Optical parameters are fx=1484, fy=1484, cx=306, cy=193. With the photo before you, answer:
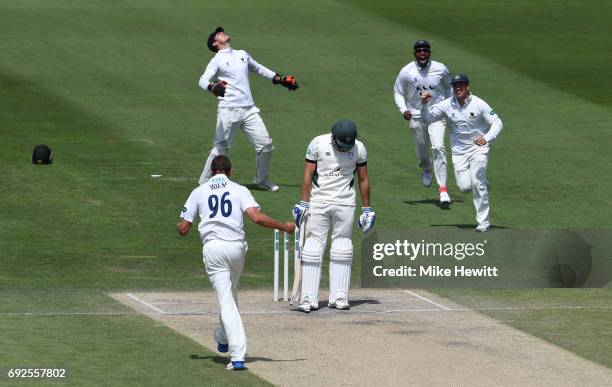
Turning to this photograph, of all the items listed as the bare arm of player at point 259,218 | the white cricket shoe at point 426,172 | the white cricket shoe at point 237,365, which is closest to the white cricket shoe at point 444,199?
the white cricket shoe at point 426,172

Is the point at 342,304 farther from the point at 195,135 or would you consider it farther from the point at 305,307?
the point at 195,135

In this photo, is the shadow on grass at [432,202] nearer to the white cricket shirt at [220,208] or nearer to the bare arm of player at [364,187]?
the bare arm of player at [364,187]

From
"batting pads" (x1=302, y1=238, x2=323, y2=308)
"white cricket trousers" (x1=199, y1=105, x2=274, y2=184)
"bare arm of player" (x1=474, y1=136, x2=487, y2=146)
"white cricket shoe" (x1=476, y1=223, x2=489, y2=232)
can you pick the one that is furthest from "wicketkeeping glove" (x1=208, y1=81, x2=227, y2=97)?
"batting pads" (x1=302, y1=238, x2=323, y2=308)

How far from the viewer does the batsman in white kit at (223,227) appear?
1362 cm

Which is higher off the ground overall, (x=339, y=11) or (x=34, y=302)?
(x=339, y=11)

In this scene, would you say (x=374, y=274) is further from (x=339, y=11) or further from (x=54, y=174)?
(x=339, y=11)

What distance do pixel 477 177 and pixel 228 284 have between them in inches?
291

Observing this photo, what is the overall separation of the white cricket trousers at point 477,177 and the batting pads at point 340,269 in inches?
162

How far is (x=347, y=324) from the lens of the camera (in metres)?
15.7

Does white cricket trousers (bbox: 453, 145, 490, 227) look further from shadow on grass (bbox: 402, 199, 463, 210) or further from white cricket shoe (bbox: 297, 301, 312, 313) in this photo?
white cricket shoe (bbox: 297, 301, 312, 313)

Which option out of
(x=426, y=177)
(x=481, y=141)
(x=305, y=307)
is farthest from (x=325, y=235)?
(x=426, y=177)

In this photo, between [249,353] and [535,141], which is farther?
[535,141]

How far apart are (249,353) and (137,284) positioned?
404 cm

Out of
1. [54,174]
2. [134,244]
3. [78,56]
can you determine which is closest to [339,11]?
[78,56]
